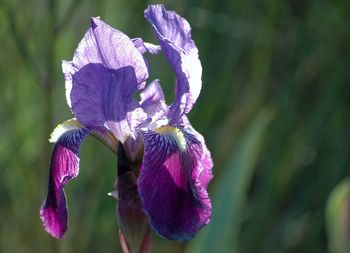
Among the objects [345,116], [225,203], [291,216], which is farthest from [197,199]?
[345,116]

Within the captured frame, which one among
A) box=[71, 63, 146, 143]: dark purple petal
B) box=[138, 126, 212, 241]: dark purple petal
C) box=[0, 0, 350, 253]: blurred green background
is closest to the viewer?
box=[138, 126, 212, 241]: dark purple petal

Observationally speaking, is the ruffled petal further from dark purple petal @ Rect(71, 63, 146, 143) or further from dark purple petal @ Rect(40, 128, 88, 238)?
dark purple petal @ Rect(40, 128, 88, 238)

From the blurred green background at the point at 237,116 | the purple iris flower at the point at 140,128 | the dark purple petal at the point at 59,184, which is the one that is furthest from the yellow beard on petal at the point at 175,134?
the blurred green background at the point at 237,116

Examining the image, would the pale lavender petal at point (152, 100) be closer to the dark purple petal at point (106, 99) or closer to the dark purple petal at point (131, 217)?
the dark purple petal at point (106, 99)

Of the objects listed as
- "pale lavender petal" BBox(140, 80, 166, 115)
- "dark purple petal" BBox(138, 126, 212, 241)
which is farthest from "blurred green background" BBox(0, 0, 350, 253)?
"dark purple petal" BBox(138, 126, 212, 241)

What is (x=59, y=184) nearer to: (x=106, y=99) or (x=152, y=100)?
(x=106, y=99)

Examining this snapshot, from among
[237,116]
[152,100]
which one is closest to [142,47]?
[152,100]

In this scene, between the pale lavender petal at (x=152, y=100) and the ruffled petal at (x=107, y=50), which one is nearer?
the ruffled petal at (x=107, y=50)
